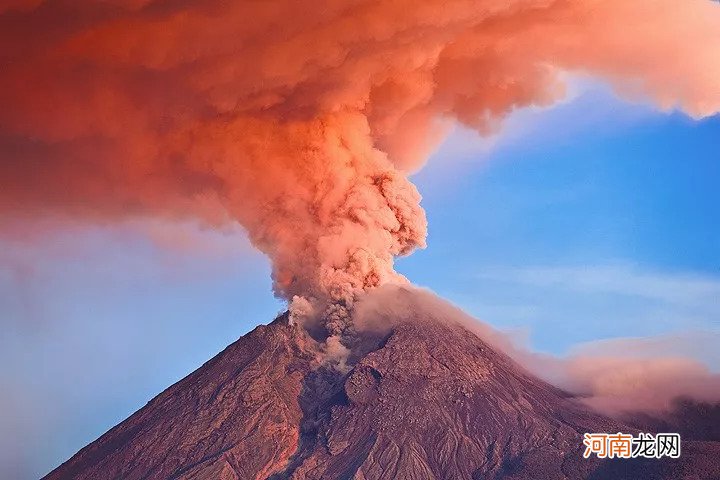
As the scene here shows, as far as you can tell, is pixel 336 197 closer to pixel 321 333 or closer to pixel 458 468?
pixel 321 333

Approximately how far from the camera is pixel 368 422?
61.7 meters

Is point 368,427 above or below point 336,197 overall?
below

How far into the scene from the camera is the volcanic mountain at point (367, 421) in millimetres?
57906

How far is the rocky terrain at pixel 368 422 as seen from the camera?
57875 millimetres

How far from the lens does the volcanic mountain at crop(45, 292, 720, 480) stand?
5791cm

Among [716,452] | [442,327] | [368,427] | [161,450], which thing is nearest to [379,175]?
[442,327]

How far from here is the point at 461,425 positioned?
6147 centimetres

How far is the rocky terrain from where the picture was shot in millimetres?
57875

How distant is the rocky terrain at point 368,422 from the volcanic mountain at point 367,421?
73mm

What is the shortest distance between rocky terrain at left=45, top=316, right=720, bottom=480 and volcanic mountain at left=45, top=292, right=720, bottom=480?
0.07 m

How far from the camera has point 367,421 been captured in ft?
203

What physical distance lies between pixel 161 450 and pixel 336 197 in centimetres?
1523

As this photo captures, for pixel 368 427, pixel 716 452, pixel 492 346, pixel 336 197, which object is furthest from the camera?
pixel 492 346

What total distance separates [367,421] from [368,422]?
0.36ft
